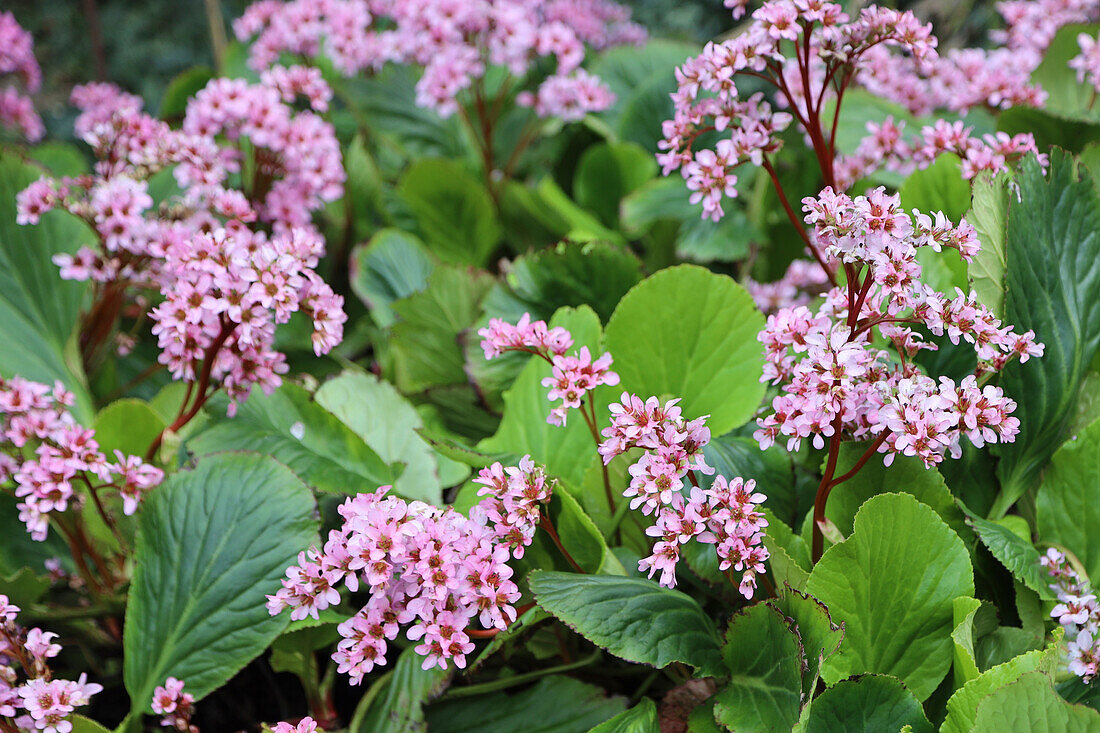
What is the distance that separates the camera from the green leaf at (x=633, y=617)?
0.73m

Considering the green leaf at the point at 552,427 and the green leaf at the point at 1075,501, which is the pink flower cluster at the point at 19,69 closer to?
the green leaf at the point at 552,427

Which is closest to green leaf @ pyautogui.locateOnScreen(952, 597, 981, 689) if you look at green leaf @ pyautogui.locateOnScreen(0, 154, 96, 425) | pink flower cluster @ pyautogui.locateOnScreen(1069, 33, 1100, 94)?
pink flower cluster @ pyautogui.locateOnScreen(1069, 33, 1100, 94)

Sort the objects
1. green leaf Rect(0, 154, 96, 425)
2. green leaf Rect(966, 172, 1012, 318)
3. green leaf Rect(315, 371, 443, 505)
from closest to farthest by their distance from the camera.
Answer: green leaf Rect(966, 172, 1012, 318) → green leaf Rect(315, 371, 443, 505) → green leaf Rect(0, 154, 96, 425)

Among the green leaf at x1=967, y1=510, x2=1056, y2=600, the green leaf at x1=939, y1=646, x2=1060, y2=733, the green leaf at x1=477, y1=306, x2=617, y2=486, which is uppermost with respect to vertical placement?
the green leaf at x1=477, y1=306, x2=617, y2=486

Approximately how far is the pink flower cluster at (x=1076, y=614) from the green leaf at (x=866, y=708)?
14 centimetres

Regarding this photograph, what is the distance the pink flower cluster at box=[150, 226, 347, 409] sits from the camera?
2.82 feet

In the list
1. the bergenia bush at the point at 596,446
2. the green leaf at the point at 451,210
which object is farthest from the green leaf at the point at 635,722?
the green leaf at the point at 451,210

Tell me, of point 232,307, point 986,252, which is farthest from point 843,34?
point 232,307

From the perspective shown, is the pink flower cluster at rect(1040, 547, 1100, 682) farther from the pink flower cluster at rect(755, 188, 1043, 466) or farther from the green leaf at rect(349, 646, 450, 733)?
the green leaf at rect(349, 646, 450, 733)

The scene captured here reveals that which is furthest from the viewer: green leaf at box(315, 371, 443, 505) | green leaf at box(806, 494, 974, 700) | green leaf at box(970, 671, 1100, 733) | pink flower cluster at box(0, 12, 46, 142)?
pink flower cluster at box(0, 12, 46, 142)

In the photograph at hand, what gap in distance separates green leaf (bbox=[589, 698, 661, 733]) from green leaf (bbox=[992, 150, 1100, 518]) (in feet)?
1.40

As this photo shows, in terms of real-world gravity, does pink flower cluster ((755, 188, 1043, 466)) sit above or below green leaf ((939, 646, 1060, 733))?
above

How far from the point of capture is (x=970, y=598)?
2.44 ft

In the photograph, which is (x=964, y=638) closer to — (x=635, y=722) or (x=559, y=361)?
(x=635, y=722)
